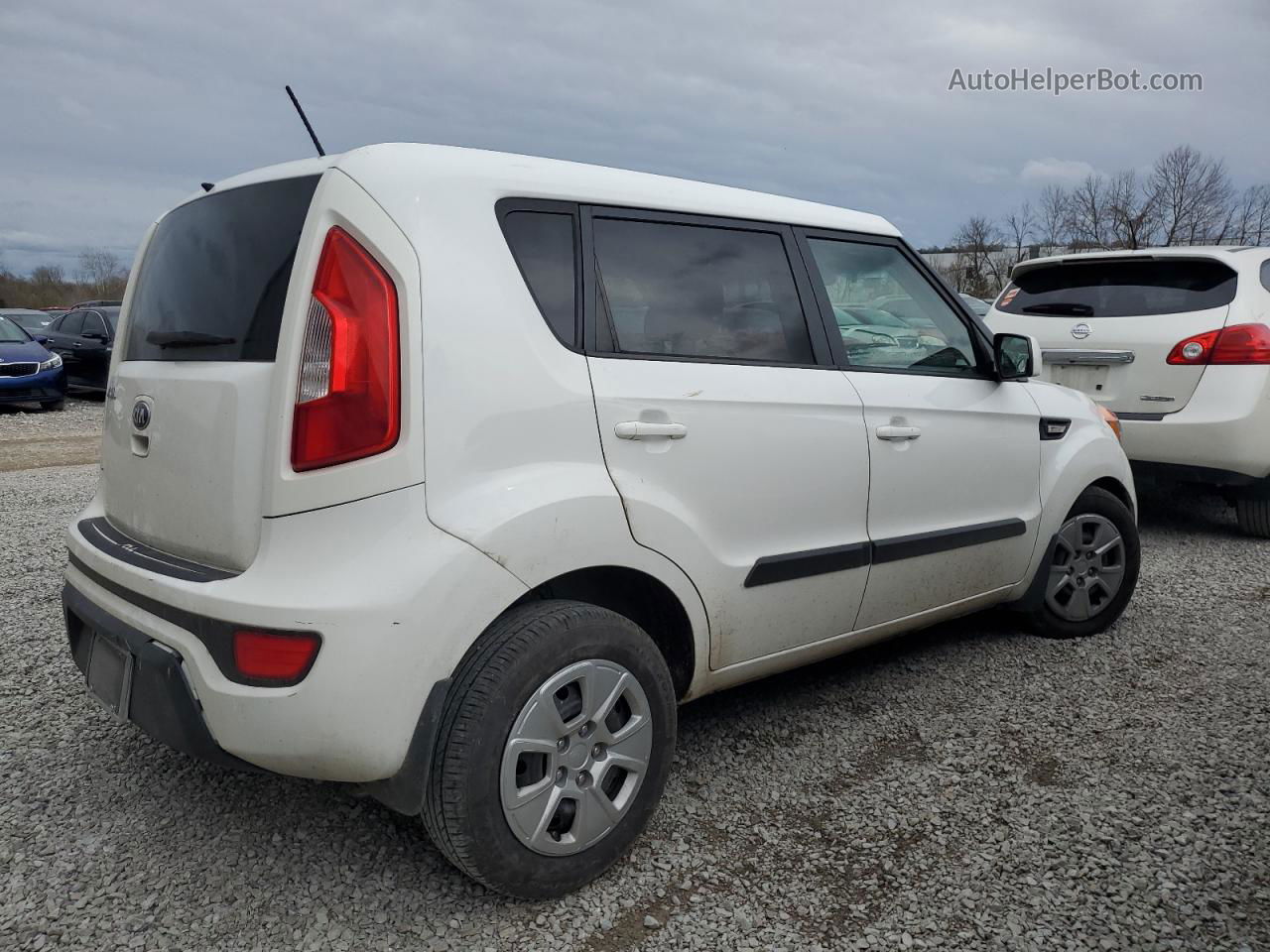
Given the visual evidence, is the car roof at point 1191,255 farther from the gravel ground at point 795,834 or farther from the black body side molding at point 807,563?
the black body side molding at point 807,563

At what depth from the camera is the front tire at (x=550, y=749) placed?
2.07m

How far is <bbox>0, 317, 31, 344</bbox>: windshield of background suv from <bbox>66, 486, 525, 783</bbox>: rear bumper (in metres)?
14.4

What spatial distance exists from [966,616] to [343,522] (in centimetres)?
334

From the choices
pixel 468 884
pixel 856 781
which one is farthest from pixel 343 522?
pixel 856 781

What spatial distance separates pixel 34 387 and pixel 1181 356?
14026 mm

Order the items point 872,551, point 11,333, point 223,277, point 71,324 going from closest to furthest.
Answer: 1. point 223,277
2. point 872,551
3. point 11,333
4. point 71,324

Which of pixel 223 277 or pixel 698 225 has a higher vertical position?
pixel 698 225

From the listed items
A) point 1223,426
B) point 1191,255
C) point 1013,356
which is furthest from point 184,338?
point 1191,255

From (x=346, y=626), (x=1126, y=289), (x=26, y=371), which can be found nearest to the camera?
(x=346, y=626)

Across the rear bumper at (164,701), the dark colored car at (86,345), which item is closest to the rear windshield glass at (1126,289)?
the rear bumper at (164,701)

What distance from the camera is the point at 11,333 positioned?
46.3 feet

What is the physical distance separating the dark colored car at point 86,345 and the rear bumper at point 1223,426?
15.0 metres

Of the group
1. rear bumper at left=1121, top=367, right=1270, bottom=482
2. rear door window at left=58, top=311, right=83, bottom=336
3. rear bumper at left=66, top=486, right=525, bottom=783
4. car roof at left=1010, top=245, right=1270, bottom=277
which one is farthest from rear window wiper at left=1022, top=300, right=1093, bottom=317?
rear door window at left=58, top=311, right=83, bottom=336

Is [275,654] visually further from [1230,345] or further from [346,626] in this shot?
[1230,345]
